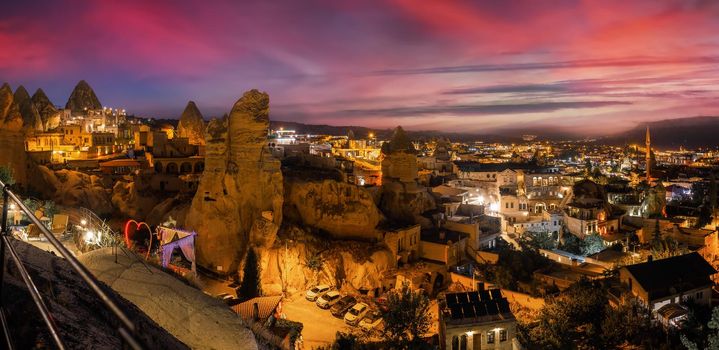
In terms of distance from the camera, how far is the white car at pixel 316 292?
23.6 metres

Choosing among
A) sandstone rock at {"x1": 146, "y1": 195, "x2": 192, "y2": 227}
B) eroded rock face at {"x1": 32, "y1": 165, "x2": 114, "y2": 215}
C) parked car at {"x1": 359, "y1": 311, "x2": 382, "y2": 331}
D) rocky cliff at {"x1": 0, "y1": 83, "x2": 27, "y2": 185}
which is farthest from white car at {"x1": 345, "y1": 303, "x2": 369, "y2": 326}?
rocky cliff at {"x1": 0, "y1": 83, "x2": 27, "y2": 185}

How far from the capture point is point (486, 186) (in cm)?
4594

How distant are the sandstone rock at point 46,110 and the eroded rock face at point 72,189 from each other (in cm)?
1949

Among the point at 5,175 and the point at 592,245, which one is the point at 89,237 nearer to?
the point at 5,175

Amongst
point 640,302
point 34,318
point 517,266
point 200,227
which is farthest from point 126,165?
point 34,318

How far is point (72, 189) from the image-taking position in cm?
3070

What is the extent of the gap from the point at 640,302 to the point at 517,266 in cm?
601

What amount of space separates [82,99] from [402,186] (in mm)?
47083

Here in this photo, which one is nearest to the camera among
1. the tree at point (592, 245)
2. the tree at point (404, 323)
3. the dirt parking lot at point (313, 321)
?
the tree at point (404, 323)

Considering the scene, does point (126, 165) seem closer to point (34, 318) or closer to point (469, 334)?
point (469, 334)

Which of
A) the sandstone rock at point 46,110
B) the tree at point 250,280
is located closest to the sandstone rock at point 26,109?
the sandstone rock at point 46,110

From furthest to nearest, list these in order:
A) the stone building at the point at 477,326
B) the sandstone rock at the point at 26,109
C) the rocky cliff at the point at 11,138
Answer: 1. the sandstone rock at the point at 26,109
2. the rocky cliff at the point at 11,138
3. the stone building at the point at 477,326

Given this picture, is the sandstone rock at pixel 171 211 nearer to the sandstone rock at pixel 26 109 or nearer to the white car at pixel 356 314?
the white car at pixel 356 314

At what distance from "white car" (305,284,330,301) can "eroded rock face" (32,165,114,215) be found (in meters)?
14.6
